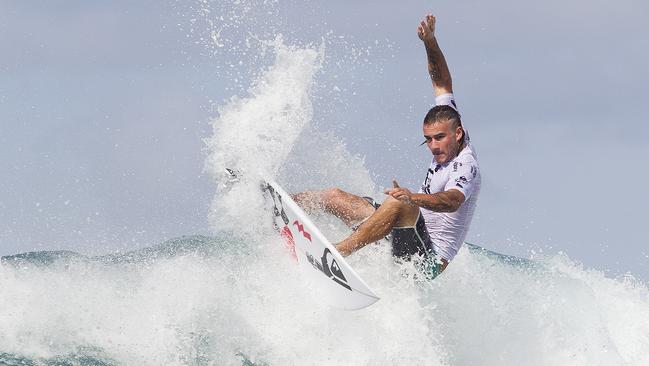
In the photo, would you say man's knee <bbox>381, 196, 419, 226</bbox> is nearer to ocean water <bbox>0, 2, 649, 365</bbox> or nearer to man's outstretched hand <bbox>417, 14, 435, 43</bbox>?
ocean water <bbox>0, 2, 649, 365</bbox>

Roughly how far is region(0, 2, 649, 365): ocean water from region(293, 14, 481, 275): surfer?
1.18 ft

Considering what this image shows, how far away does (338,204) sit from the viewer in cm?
948

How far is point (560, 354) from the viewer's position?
12.3 m

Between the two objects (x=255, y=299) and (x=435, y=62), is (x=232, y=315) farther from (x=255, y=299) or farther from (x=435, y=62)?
(x=435, y=62)

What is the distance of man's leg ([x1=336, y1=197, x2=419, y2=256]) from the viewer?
861 cm

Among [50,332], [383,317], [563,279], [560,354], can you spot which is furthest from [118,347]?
[563,279]

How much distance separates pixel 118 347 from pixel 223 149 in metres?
2.35

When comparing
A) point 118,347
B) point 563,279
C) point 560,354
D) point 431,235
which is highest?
point 431,235

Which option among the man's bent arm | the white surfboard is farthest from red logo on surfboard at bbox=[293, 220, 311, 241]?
the man's bent arm

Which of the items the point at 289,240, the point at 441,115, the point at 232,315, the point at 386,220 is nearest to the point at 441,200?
the point at 386,220

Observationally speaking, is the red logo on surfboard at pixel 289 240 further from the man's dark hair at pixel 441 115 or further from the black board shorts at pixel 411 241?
the man's dark hair at pixel 441 115

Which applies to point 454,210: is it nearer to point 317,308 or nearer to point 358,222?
point 358,222

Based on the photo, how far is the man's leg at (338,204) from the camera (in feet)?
30.6

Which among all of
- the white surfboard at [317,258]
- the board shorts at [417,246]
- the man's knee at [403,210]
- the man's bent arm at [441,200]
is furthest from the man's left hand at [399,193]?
the white surfboard at [317,258]
